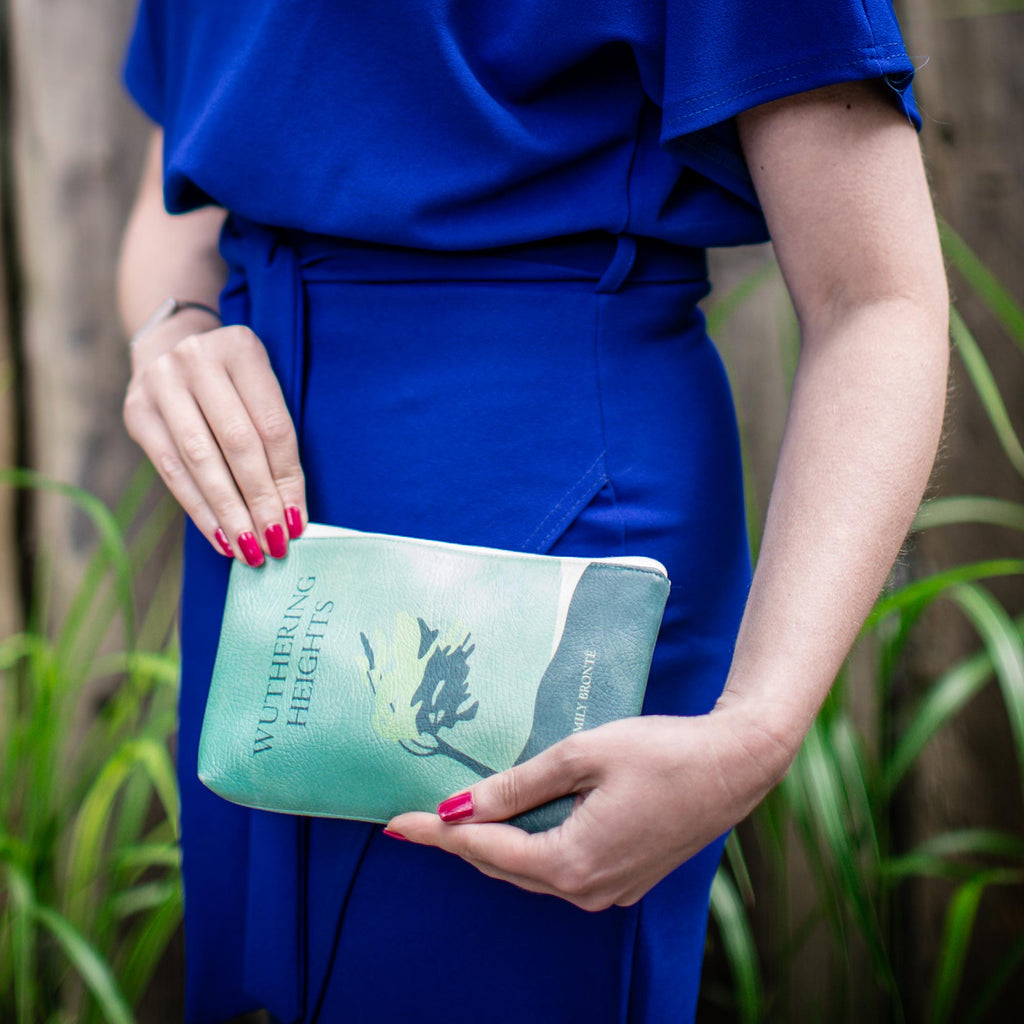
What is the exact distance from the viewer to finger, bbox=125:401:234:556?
1.84 feet

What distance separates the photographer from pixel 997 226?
1.17 m

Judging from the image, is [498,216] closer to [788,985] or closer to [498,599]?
[498,599]

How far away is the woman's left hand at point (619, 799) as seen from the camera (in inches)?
16.5

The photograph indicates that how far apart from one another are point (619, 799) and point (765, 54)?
1.33ft

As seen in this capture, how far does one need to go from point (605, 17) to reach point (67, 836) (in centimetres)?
135

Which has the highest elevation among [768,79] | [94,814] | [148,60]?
[148,60]

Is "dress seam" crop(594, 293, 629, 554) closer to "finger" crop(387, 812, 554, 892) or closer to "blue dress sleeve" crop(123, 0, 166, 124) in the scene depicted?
"finger" crop(387, 812, 554, 892)

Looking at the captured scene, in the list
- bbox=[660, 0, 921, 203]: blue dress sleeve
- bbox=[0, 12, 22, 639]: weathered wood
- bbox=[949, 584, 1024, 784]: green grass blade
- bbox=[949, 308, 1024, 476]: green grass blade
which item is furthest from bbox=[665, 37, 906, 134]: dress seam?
bbox=[0, 12, 22, 639]: weathered wood

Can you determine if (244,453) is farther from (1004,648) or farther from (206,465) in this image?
(1004,648)

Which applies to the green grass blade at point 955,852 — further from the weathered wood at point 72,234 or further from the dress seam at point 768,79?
the weathered wood at point 72,234

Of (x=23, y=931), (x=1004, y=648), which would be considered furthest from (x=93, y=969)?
(x=1004, y=648)

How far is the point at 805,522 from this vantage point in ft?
1.53

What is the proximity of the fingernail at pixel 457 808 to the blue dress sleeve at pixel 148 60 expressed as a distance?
671 millimetres

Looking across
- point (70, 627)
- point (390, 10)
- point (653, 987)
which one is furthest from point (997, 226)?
point (70, 627)
